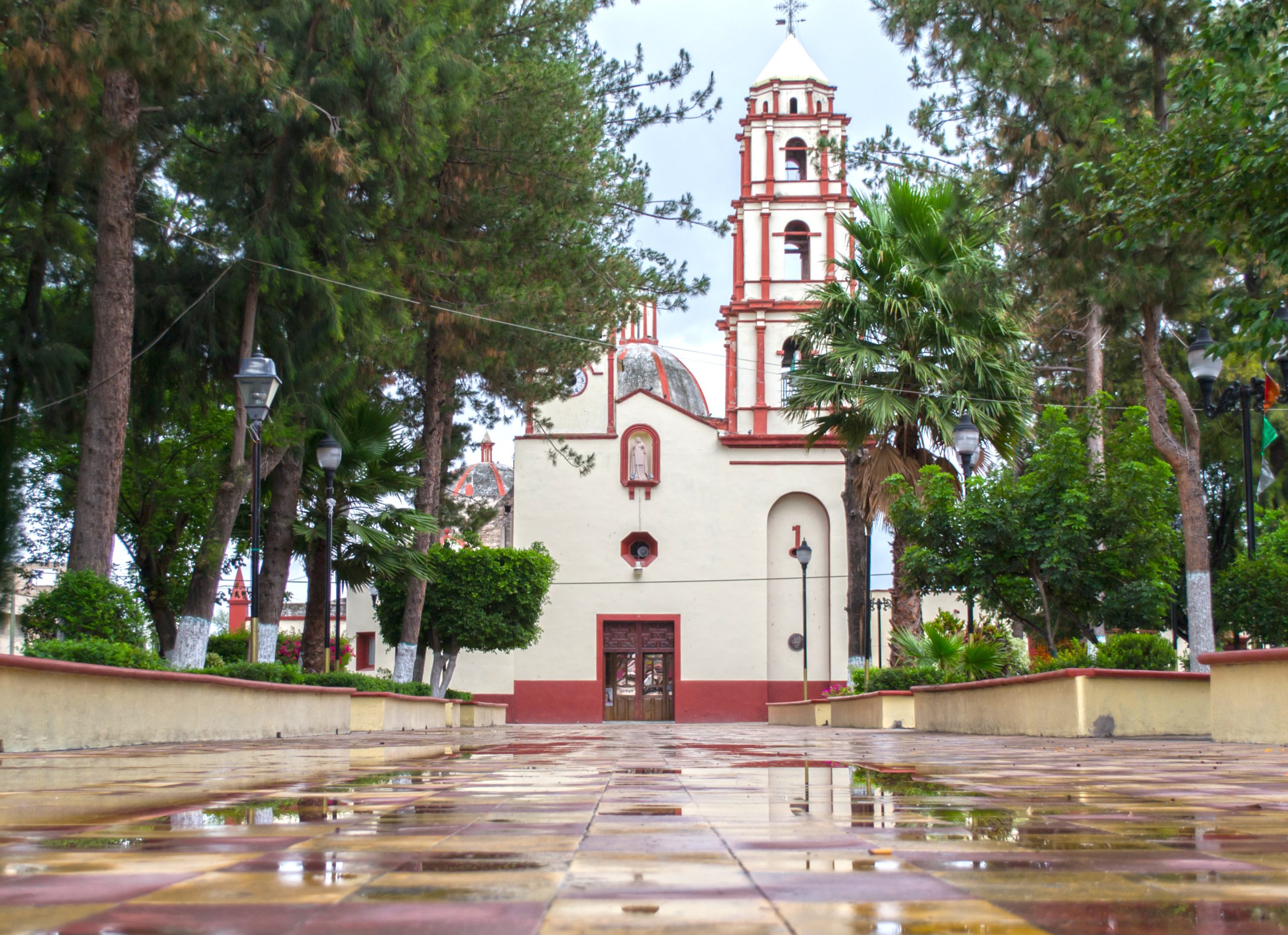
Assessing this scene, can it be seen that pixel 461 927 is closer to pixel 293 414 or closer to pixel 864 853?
pixel 864 853

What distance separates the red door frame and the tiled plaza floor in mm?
32403

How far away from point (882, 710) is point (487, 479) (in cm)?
4794

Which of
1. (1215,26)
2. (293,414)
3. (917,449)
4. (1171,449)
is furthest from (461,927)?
(917,449)

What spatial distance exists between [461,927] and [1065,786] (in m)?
3.46

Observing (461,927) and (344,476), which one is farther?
(344,476)

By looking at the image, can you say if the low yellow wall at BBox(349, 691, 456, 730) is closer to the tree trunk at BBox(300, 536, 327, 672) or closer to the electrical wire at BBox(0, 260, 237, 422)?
the tree trunk at BBox(300, 536, 327, 672)

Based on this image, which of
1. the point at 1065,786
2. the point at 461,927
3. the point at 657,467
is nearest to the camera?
the point at 461,927

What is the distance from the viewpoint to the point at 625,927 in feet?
5.50

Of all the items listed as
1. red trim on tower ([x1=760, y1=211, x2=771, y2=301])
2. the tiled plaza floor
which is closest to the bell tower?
red trim on tower ([x1=760, y1=211, x2=771, y2=301])

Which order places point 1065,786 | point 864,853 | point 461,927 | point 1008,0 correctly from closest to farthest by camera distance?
point 461,927, point 864,853, point 1065,786, point 1008,0

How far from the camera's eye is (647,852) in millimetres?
2559

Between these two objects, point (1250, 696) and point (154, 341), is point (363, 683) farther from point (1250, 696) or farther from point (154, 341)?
point (1250, 696)

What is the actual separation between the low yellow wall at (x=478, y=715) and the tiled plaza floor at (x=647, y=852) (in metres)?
21.7

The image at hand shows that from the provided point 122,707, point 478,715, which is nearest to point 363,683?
point 122,707
